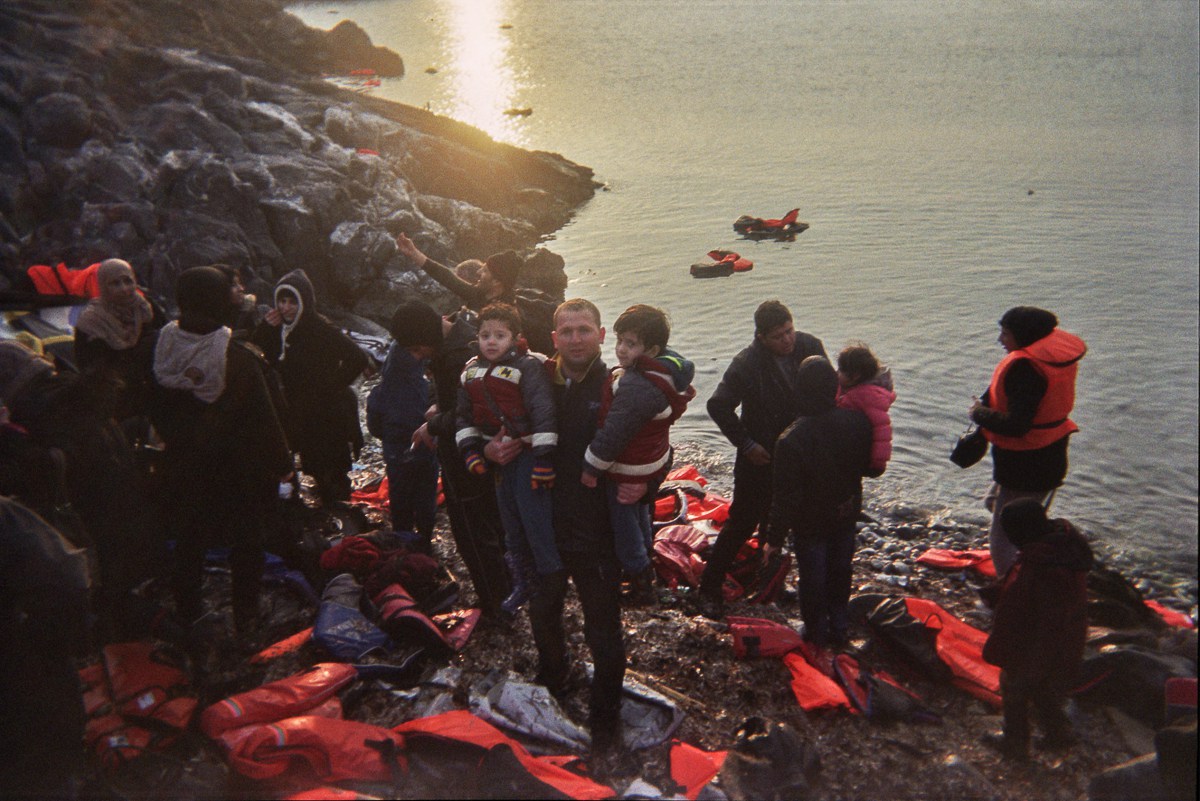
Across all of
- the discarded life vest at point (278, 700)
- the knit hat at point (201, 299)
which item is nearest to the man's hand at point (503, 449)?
the discarded life vest at point (278, 700)

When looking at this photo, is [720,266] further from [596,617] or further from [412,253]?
[596,617]

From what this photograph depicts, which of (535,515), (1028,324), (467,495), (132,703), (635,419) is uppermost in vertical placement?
(1028,324)

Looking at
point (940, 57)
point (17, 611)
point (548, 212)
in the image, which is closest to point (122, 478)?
point (17, 611)

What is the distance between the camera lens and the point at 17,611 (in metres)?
2.61

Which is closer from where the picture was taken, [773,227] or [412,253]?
[412,253]

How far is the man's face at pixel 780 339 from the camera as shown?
4.27 m

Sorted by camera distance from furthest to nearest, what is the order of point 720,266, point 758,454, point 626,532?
point 720,266, point 758,454, point 626,532

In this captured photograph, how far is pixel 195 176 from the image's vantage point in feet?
35.4

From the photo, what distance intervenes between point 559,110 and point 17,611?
29.4 metres

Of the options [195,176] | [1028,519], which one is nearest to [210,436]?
[1028,519]

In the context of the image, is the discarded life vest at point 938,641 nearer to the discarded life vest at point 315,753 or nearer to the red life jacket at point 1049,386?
the red life jacket at point 1049,386

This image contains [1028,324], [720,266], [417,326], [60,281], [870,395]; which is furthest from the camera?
[720,266]

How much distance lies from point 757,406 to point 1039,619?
1.80 meters

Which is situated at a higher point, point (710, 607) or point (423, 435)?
point (423, 435)
